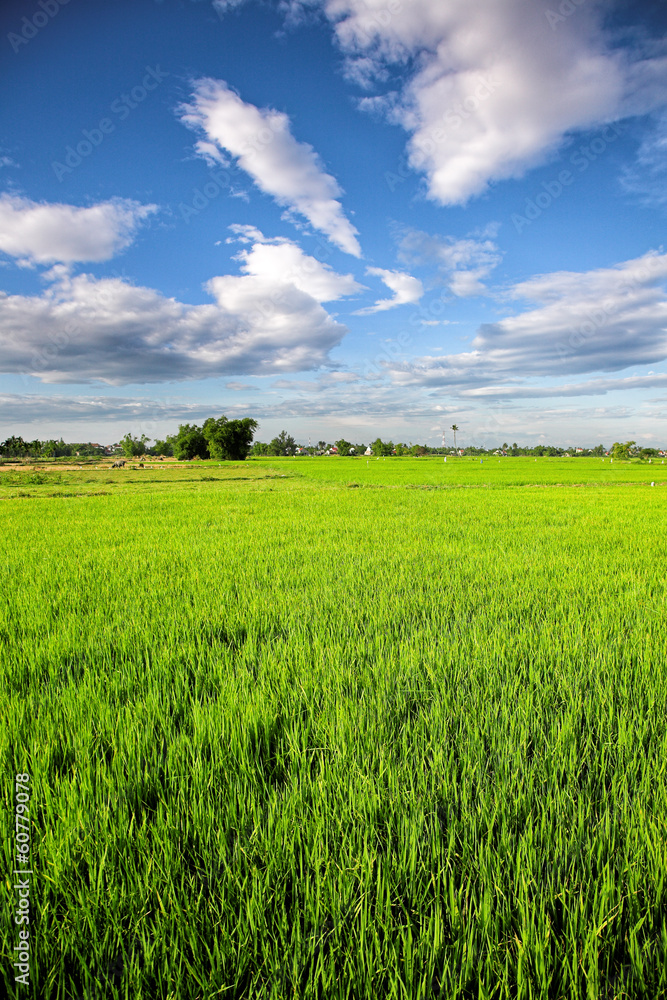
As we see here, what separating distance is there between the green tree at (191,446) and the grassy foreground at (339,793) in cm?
9139

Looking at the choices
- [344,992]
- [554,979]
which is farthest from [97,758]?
[554,979]

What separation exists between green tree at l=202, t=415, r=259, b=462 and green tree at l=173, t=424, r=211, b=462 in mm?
3140

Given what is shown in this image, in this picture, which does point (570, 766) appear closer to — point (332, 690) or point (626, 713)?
point (626, 713)

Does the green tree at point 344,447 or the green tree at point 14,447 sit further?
the green tree at point 344,447

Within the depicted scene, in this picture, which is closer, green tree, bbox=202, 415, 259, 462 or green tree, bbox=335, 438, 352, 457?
green tree, bbox=202, 415, 259, 462

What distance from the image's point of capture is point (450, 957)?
1169mm

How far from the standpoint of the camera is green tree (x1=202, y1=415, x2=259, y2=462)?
8550 centimetres

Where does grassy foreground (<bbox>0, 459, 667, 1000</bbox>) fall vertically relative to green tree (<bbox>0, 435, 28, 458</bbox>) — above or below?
below

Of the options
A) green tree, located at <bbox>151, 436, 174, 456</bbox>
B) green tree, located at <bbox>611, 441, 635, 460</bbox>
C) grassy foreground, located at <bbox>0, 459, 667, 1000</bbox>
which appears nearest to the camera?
grassy foreground, located at <bbox>0, 459, 667, 1000</bbox>

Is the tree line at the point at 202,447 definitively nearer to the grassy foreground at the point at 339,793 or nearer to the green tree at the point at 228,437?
the green tree at the point at 228,437

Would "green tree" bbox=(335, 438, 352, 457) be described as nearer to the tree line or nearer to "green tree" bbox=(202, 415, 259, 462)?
the tree line

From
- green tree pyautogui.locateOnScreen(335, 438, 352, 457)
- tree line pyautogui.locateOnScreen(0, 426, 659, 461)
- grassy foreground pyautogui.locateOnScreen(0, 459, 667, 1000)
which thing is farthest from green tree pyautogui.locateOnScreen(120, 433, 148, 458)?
grassy foreground pyautogui.locateOnScreen(0, 459, 667, 1000)

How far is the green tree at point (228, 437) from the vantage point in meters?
85.5

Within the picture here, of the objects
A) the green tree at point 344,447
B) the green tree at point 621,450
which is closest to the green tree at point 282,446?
the green tree at point 344,447
